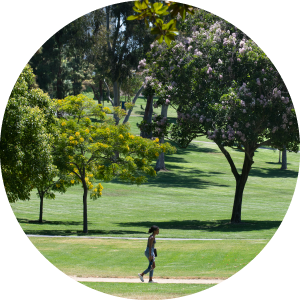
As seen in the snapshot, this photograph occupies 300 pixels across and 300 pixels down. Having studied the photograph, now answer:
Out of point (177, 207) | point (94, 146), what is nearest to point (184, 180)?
point (177, 207)

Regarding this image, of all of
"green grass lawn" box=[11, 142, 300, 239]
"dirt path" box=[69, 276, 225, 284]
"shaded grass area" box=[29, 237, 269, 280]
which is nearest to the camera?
"dirt path" box=[69, 276, 225, 284]

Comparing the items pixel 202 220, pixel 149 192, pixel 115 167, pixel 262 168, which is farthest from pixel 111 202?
pixel 262 168

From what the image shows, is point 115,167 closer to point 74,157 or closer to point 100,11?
point 74,157

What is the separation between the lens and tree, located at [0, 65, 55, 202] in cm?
1342

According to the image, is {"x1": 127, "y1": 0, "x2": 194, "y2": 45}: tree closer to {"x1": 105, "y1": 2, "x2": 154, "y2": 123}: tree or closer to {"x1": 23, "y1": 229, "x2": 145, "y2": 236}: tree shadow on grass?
{"x1": 23, "y1": 229, "x2": 145, "y2": 236}: tree shadow on grass

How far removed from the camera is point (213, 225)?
75.4 feet

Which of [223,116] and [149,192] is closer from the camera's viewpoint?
[223,116]

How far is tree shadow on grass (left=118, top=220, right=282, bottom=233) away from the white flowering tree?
3954mm

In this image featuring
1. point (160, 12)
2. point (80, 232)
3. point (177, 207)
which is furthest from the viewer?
point (177, 207)

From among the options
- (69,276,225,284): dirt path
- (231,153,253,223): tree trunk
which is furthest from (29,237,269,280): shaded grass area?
(231,153,253,223): tree trunk

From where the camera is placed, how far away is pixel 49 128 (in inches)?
614

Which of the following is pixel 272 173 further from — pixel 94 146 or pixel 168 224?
pixel 94 146

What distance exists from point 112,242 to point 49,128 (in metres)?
Answer: 5.05

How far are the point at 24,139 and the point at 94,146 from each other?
6047 mm
